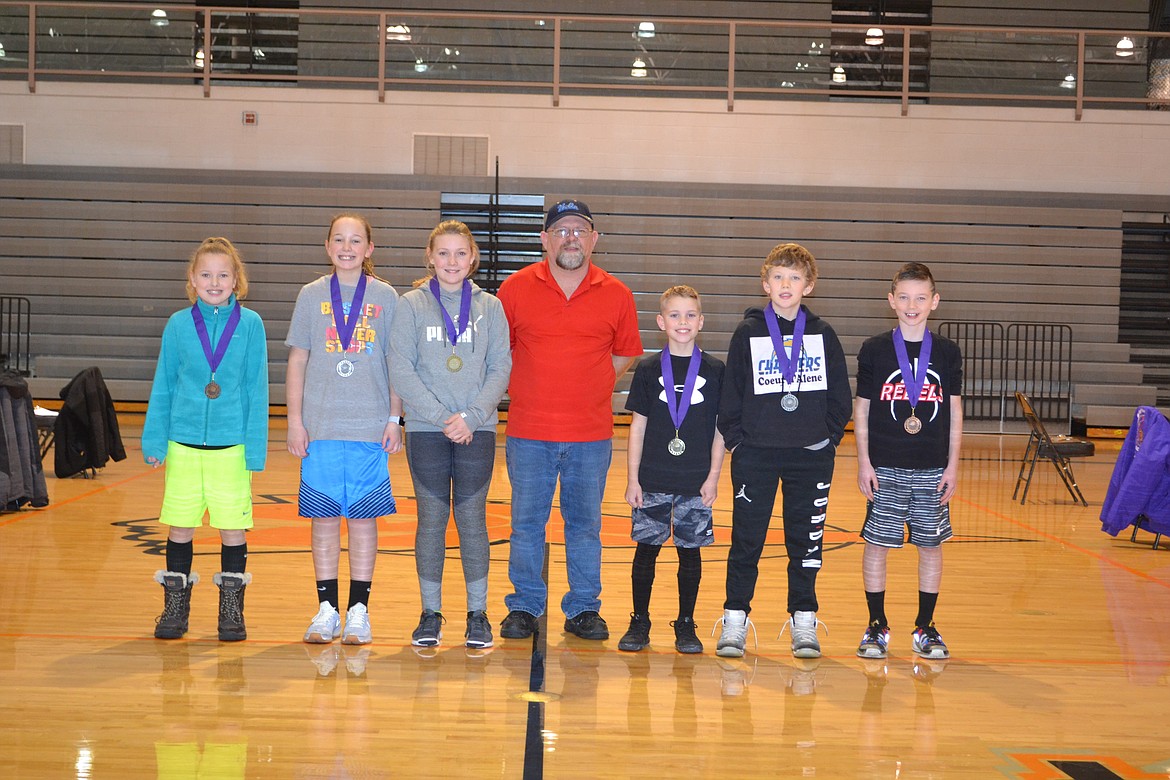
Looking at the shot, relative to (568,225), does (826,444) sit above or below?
below

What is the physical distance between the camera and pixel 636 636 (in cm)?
394

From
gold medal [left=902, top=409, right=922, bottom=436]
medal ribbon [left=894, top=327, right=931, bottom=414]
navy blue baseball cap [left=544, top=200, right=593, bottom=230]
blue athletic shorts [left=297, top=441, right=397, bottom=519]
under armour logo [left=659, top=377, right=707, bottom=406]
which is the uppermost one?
navy blue baseball cap [left=544, top=200, right=593, bottom=230]

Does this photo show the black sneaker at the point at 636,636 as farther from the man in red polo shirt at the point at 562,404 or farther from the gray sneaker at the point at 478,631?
the gray sneaker at the point at 478,631

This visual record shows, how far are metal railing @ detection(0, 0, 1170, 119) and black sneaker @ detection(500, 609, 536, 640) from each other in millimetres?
10631

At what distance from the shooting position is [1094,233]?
13758mm

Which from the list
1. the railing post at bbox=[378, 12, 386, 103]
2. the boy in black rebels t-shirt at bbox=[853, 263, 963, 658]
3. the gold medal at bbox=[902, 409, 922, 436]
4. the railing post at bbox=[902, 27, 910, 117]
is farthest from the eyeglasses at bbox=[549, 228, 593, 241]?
the railing post at bbox=[902, 27, 910, 117]

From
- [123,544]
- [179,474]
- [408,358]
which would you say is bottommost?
[123,544]

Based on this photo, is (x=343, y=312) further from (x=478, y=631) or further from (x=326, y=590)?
(x=478, y=631)

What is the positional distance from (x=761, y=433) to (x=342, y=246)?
158cm

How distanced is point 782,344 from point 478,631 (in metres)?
1.45

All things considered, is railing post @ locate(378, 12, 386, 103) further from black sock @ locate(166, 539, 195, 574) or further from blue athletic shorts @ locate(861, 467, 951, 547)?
blue athletic shorts @ locate(861, 467, 951, 547)

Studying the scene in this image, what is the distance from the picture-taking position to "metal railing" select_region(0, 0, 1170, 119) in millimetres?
13484

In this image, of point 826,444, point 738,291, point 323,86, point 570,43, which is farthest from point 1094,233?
point 826,444

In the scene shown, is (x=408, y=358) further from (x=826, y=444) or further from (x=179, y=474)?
(x=826, y=444)
